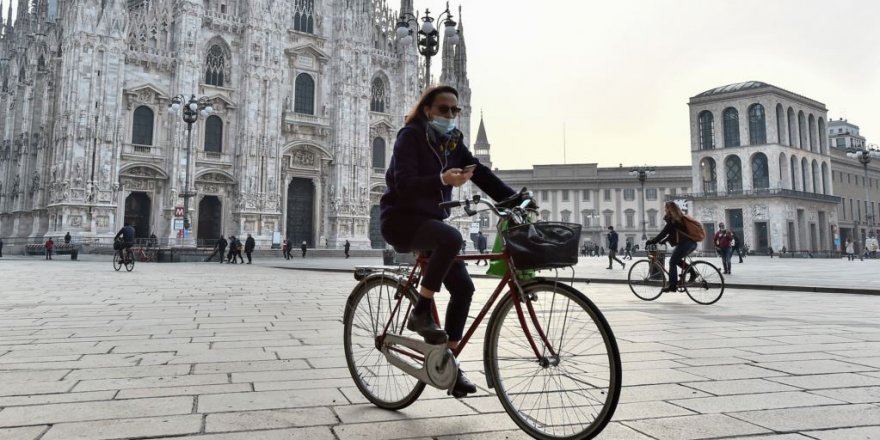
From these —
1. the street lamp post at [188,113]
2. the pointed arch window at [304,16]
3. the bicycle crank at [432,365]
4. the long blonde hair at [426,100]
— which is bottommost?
the bicycle crank at [432,365]

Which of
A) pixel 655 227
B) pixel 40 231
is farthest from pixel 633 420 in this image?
pixel 655 227

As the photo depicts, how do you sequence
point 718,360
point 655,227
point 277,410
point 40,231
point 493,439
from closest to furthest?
point 493,439 < point 277,410 < point 718,360 < point 40,231 < point 655,227

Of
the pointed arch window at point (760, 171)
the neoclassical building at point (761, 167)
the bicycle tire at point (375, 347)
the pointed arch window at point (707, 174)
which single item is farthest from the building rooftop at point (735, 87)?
the bicycle tire at point (375, 347)

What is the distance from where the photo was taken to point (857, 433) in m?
2.41

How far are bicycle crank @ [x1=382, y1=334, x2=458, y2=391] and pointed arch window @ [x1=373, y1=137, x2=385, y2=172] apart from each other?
36627 millimetres

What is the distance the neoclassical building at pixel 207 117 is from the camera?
28.5 m

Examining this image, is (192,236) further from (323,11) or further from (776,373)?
(776,373)

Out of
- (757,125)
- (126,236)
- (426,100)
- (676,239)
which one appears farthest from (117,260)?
(757,125)

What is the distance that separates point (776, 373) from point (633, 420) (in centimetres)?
160

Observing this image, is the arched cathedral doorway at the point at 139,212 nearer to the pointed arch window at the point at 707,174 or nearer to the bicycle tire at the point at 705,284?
the bicycle tire at the point at 705,284

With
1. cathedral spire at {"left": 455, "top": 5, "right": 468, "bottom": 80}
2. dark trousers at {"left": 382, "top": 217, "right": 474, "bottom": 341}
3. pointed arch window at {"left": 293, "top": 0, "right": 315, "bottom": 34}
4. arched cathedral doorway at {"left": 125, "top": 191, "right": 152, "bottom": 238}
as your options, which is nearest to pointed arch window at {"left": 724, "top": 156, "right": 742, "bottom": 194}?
cathedral spire at {"left": 455, "top": 5, "right": 468, "bottom": 80}

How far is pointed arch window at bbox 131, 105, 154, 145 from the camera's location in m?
30.4

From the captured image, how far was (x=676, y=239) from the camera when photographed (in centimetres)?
845

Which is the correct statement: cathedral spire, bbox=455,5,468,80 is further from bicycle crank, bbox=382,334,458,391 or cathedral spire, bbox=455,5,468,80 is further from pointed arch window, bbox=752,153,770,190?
bicycle crank, bbox=382,334,458,391
